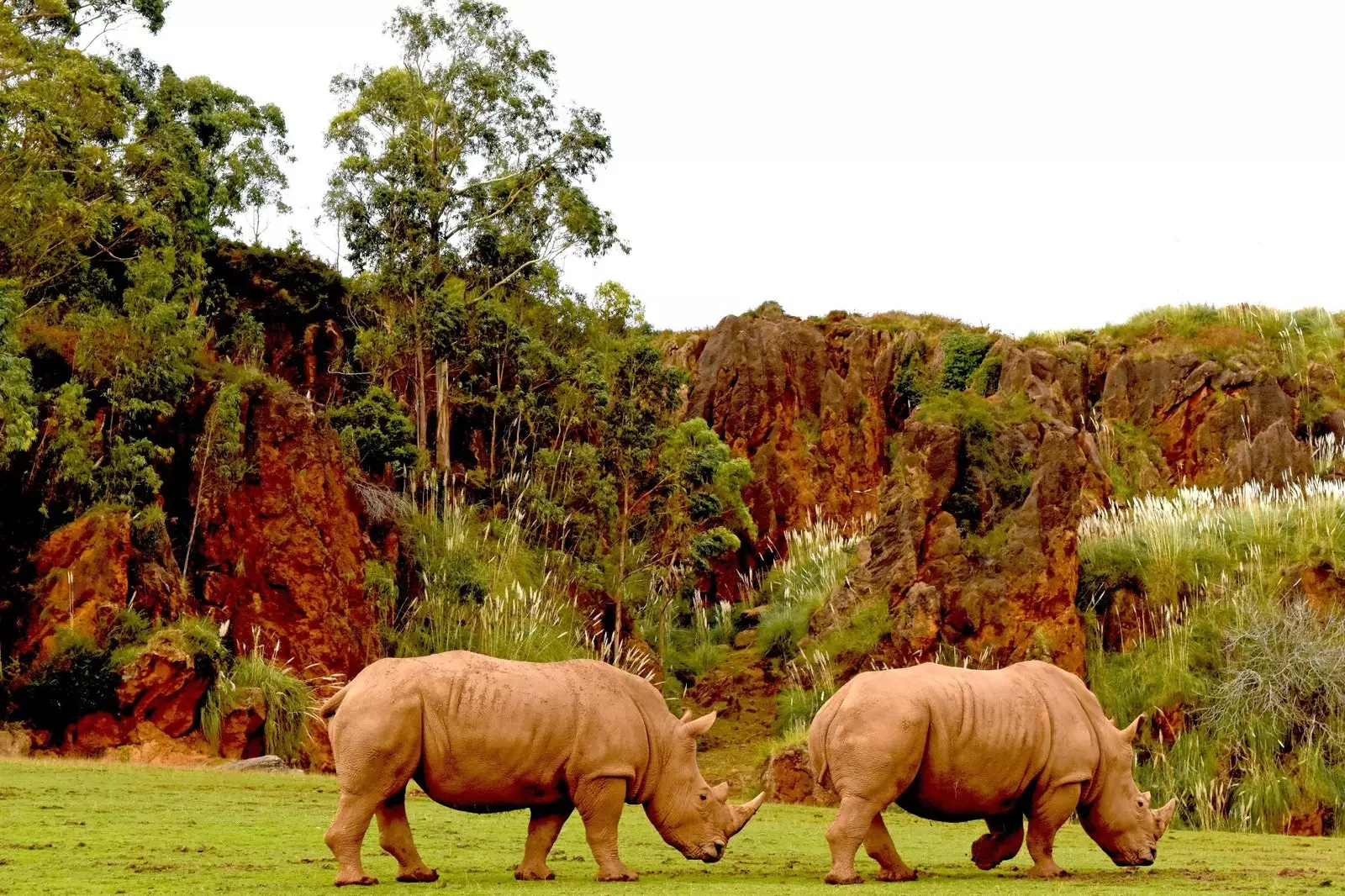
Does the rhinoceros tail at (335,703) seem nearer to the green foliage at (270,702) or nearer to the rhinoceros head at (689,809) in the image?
the rhinoceros head at (689,809)

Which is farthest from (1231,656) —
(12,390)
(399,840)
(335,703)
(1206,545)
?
(12,390)

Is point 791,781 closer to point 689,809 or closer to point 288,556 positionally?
point 288,556

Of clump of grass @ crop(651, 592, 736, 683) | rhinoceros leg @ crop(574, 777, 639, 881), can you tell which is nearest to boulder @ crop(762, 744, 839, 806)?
clump of grass @ crop(651, 592, 736, 683)

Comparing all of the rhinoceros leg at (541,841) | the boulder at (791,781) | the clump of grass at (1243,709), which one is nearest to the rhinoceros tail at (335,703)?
the rhinoceros leg at (541,841)

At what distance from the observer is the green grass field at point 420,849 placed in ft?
37.2

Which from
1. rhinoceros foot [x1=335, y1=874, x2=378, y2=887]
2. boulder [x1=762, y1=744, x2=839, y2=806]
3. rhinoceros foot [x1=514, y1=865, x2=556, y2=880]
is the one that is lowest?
boulder [x1=762, y1=744, x2=839, y2=806]

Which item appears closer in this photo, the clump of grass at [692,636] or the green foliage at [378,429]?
the green foliage at [378,429]

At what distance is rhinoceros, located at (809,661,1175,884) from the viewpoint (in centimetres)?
1241

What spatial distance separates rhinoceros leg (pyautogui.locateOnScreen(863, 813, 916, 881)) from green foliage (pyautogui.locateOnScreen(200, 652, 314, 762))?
1299 cm

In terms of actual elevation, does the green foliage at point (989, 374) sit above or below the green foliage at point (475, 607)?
above

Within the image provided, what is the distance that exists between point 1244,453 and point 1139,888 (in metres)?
31.8

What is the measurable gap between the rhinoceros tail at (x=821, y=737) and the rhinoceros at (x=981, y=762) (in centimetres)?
1

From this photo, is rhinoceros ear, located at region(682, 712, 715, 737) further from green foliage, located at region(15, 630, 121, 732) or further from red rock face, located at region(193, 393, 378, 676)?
red rock face, located at region(193, 393, 378, 676)

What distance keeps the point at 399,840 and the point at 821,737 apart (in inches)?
133
